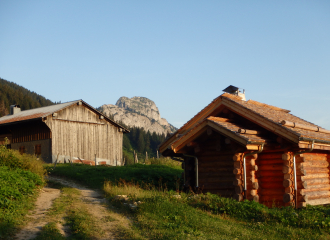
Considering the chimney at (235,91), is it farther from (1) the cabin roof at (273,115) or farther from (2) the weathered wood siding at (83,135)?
A: (2) the weathered wood siding at (83,135)

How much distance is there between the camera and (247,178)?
13086 millimetres

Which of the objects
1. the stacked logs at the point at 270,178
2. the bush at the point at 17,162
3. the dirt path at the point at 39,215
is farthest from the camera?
the bush at the point at 17,162

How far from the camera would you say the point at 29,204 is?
Answer: 12281 mm

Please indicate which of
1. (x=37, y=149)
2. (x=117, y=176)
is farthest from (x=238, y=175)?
(x=37, y=149)

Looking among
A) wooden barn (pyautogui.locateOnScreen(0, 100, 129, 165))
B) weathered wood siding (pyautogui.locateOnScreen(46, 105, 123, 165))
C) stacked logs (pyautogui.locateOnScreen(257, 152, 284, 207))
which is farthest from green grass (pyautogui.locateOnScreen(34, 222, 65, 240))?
weathered wood siding (pyautogui.locateOnScreen(46, 105, 123, 165))

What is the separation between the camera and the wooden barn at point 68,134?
31.2 m

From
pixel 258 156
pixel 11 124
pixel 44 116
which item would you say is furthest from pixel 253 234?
pixel 11 124

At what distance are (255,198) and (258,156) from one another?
5.81 feet

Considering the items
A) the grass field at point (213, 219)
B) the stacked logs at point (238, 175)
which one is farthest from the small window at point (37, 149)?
the stacked logs at point (238, 175)

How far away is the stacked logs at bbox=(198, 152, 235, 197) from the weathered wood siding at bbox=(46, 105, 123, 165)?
20.2 meters

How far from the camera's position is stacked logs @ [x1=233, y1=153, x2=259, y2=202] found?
12.9 metres

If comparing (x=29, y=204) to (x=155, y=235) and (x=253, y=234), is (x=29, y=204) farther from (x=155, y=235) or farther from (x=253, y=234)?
(x=253, y=234)

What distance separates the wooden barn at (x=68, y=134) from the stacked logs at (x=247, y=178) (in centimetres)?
2186

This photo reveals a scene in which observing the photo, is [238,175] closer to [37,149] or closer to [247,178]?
[247,178]
